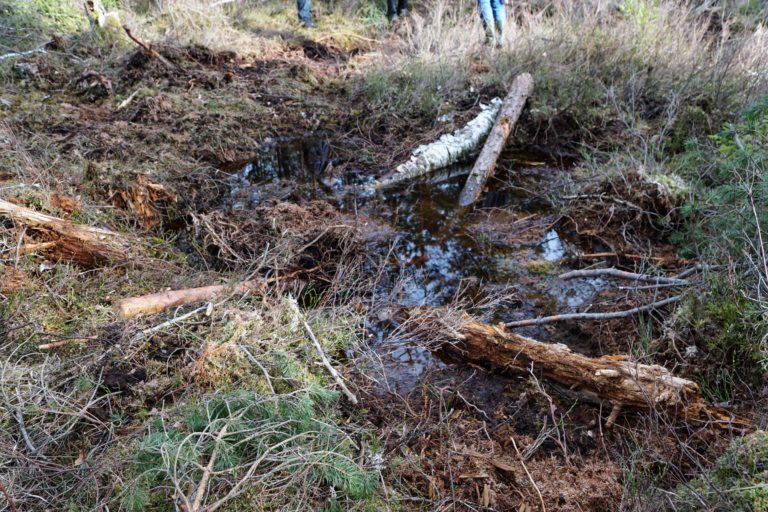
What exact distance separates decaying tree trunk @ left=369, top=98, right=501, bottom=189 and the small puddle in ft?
0.34

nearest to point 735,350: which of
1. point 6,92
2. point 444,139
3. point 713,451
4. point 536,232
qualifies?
point 713,451

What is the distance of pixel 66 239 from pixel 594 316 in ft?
11.3

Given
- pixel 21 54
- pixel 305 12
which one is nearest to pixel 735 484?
pixel 21 54

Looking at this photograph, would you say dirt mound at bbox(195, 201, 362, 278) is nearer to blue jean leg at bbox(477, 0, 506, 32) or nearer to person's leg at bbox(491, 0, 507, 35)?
blue jean leg at bbox(477, 0, 506, 32)

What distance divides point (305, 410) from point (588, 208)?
340cm

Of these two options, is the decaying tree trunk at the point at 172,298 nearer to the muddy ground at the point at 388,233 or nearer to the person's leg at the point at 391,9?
the muddy ground at the point at 388,233

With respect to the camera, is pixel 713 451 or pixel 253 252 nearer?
pixel 713 451

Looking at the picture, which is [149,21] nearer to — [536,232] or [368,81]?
[368,81]

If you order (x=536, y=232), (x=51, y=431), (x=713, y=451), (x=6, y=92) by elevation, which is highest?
(x=6, y=92)

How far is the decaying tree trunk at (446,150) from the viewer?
17.4 ft

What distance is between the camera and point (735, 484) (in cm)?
183

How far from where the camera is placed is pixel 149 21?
8.16 m

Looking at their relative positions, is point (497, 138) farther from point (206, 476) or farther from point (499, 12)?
point (206, 476)

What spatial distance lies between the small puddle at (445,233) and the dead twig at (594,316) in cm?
9
